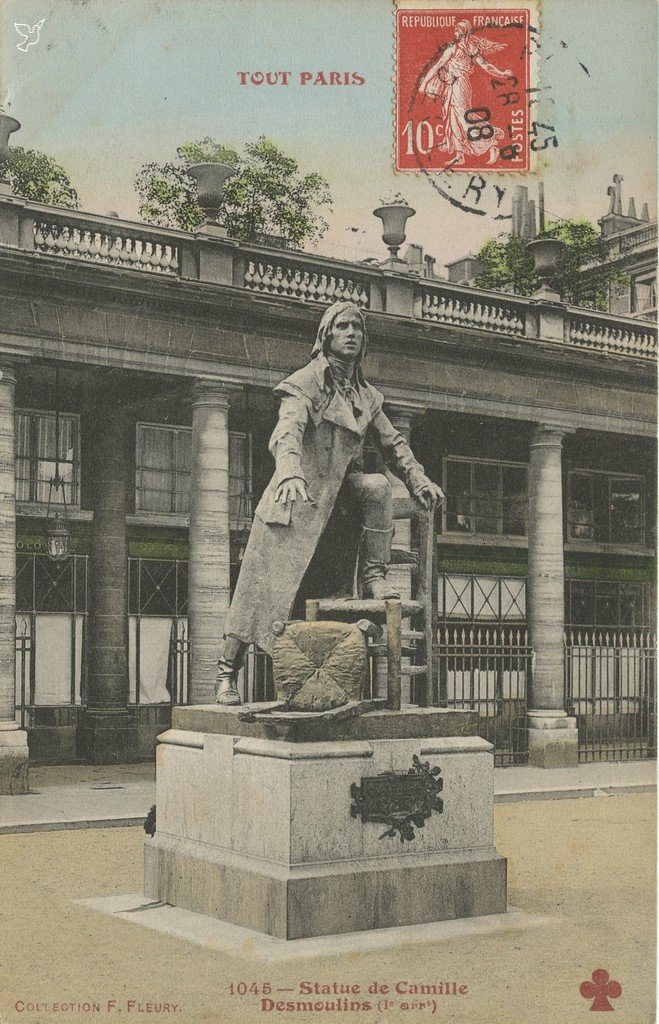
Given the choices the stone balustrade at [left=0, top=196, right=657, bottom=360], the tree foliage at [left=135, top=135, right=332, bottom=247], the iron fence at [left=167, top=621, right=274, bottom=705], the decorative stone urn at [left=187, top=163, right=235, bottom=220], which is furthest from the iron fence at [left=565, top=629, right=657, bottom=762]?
the tree foliage at [left=135, top=135, right=332, bottom=247]

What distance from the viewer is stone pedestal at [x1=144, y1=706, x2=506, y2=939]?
7285 mm

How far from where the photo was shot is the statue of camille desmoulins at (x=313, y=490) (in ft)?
27.1

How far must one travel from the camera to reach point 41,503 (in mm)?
20359

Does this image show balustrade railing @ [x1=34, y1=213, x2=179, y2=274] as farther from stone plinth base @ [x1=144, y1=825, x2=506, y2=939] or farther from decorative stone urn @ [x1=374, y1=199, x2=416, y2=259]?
stone plinth base @ [x1=144, y1=825, x2=506, y2=939]

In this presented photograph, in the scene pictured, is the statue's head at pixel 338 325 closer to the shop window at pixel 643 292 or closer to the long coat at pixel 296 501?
the long coat at pixel 296 501

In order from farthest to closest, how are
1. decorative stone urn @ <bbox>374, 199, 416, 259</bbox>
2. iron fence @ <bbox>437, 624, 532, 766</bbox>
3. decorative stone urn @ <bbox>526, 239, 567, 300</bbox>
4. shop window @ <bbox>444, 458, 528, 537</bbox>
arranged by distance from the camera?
shop window @ <bbox>444, 458, 528, 537</bbox> → decorative stone urn @ <bbox>526, 239, 567, 300</bbox> → iron fence @ <bbox>437, 624, 532, 766</bbox> → decorative stone urn @ <bbox>374, 199, 416, 259</bbox>

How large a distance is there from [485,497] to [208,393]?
774 cm

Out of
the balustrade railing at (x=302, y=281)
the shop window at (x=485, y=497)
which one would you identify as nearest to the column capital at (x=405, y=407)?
the balustrade railing at (x=302, y=281)

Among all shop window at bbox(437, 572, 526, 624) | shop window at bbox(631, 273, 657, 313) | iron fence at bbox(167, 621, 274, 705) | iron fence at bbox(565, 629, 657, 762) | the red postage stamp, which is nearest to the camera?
the red postage stamp

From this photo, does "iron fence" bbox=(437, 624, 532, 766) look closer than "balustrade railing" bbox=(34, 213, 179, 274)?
No

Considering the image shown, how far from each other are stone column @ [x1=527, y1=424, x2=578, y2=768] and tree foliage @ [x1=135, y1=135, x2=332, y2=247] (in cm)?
881

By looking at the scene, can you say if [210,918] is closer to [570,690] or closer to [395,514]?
[395,514]

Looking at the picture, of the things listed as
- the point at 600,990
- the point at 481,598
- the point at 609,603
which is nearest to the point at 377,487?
the point at 600,990

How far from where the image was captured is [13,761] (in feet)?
53.3
